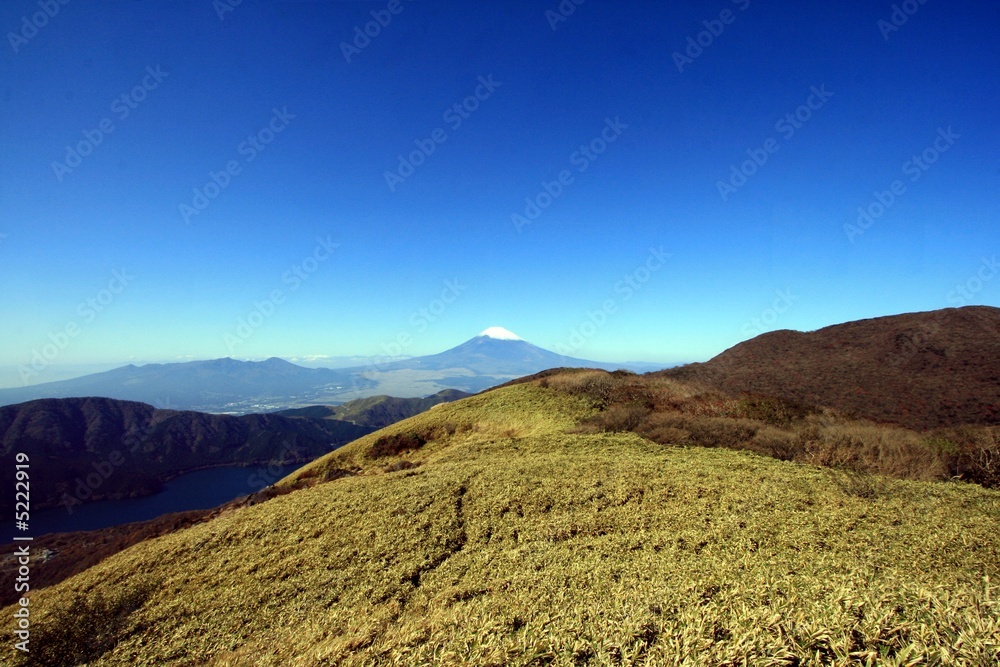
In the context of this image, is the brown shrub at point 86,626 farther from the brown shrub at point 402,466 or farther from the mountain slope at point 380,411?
the mountain slope at point 380,411

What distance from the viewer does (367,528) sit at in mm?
11242

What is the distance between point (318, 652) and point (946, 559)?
10689mm

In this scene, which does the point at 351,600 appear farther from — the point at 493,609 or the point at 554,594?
the point at 554,594

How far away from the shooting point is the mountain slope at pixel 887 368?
28.9 m

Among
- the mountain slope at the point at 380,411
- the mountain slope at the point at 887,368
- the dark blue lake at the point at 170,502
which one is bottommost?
the dark blue lake at the point at 170,502

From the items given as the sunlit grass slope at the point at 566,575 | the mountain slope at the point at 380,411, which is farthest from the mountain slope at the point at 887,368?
the mountain slope at the point at 380,411

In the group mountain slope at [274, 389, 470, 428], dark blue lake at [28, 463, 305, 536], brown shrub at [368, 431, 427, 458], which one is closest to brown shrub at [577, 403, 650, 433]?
brown shrub at [368, 431, 427, 458]

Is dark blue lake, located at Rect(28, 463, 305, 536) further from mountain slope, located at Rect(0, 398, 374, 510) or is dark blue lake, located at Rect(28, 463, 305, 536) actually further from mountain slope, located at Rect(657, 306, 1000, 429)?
mountain slope, located at Rect(657, 306, 1000, 429)

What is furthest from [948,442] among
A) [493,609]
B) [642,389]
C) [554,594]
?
[493,609]

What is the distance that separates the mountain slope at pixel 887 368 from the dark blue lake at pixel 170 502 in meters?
64.1

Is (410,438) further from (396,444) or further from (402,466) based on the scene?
A: (402,466)

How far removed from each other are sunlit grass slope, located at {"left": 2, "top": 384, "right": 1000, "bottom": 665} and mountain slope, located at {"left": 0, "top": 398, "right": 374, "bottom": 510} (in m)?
82.8

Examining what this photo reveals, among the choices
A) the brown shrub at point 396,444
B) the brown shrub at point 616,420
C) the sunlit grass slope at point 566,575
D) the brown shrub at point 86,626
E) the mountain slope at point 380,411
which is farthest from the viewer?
the mountain slope at point 380,411

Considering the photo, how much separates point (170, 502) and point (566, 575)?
87283 millimetres
